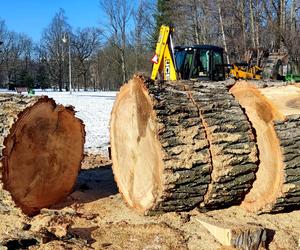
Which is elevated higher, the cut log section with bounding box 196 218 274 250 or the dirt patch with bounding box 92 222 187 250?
the cut log section with bounding box 196 218 274 250

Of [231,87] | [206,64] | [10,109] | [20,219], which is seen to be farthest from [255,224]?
[206,64]

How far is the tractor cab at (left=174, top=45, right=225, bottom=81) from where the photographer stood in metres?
12.6

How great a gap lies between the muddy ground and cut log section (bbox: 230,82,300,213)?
0.64ft

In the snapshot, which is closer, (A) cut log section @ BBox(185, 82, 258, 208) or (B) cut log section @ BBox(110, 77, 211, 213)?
(B) cut log section @ BBox(110, 77, 211, 213)

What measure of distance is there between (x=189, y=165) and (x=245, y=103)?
958 millimetres

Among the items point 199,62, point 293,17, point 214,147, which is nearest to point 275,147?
point 214,147

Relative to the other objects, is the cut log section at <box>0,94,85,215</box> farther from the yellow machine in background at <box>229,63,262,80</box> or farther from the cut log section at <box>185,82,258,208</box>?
the yellow machine in background at <box>229,63,262,80</box>

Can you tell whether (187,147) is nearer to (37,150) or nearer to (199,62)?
(37,150)

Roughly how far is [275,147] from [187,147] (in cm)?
77

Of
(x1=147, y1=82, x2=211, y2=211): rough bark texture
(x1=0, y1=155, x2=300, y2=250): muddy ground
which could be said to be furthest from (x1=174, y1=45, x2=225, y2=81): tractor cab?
(x1=147, y1=82, x2=211, y2=211): rough bark texture

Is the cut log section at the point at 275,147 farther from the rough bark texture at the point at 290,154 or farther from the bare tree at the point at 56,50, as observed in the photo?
the bare tree at the point at 56,50

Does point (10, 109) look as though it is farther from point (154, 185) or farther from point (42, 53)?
point (42, 53)

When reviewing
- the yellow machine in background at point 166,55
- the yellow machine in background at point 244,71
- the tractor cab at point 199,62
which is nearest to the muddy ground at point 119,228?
the yellow machine in background at point 166,55

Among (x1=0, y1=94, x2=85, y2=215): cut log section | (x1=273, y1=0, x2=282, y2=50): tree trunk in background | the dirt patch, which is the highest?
(x1=273, y1=0, x2=282, y2=50): tree trunk in background
